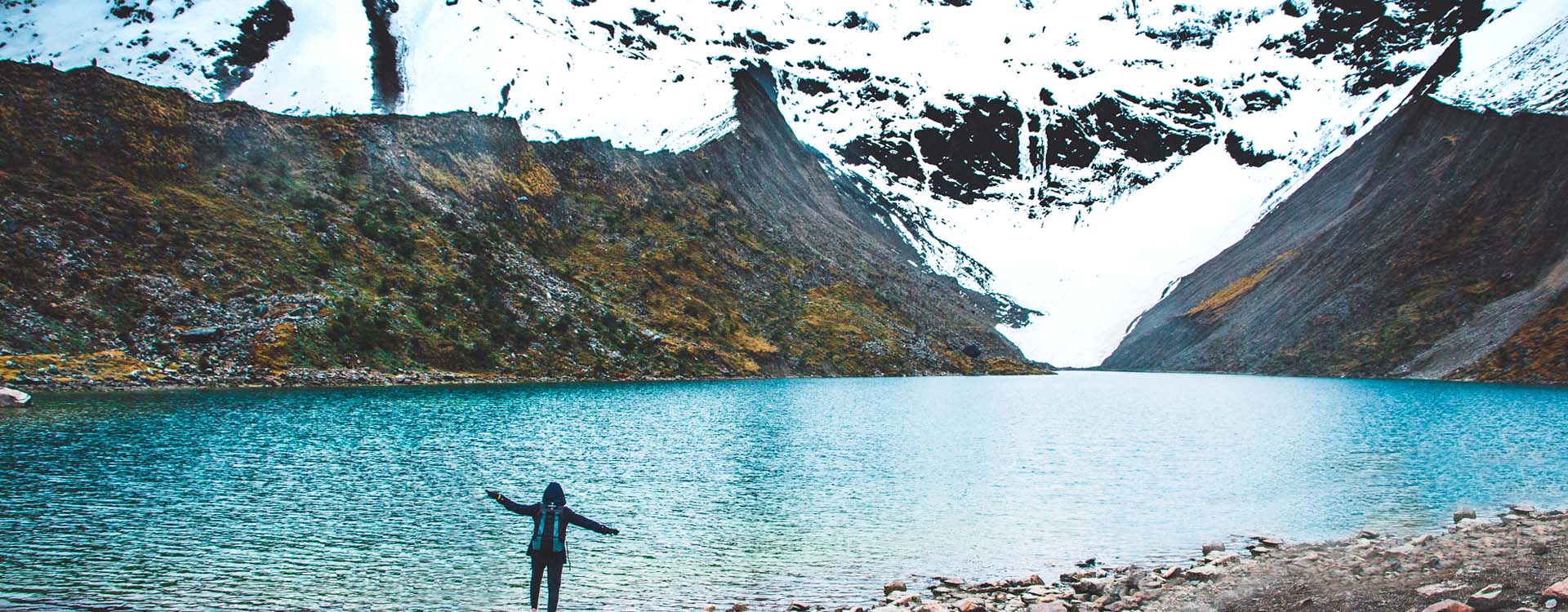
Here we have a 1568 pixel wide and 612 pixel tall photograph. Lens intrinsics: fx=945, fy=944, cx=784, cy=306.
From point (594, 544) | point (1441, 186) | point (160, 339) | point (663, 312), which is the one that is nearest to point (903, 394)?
point (663, 312)

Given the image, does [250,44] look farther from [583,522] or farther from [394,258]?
[583,522]

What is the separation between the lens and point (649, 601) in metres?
21.2

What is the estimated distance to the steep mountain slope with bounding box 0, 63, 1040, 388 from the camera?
74875 mm

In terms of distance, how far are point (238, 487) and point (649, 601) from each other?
20.4 m

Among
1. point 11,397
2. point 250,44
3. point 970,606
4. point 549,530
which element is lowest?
point 970,606

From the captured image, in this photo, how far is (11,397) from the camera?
183 ft

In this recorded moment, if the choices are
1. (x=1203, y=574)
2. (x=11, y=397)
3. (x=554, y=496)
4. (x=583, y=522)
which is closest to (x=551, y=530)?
(x=583, y=522)

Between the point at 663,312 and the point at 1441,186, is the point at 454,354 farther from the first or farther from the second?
the point at 1441,186

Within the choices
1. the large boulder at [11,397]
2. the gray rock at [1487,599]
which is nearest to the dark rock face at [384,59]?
the large boulder at [11,397]

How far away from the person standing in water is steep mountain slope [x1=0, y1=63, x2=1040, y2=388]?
6587 centimetres

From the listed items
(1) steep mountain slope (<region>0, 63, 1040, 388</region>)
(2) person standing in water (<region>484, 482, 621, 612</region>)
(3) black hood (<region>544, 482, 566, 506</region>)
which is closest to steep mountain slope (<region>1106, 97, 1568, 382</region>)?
(1) steep mountain slope (<region>0, 63, 1040, 388</region>)

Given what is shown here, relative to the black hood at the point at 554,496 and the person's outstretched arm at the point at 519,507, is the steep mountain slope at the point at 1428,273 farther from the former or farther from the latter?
the person's outstretched arm at the point at 519,507

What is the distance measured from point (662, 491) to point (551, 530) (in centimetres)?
1806

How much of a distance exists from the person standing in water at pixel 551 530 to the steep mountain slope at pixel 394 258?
216 ft
